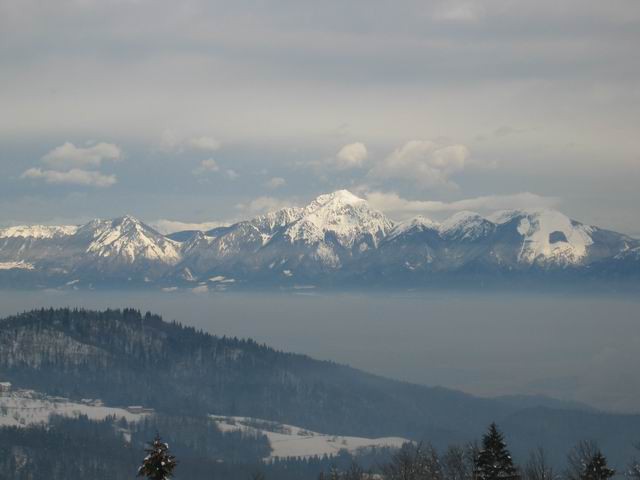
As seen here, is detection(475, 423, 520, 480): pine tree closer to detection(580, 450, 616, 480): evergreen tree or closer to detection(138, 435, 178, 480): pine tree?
detection(580, 450, 616, 480): evergreen tree

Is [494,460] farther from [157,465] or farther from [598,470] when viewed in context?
[157,465]

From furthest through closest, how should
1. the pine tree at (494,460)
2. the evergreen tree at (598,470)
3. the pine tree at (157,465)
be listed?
the evergreen tree at (598,470), the pine tree at (494,460), the pine tree at (157,465)

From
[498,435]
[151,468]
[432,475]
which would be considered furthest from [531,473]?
[151,468]

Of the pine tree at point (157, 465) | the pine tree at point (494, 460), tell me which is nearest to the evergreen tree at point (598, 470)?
the pine tree at point (494, 460)

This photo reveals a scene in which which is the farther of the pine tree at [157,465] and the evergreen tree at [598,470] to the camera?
the evergreen tree at [598,470]

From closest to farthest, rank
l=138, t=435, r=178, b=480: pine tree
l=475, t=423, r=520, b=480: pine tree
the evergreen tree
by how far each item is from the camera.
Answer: l=138, t=435, r=178, b=480: pine tree
l=475, t=423, r=520, b=480: pine tree
the evergreen tree

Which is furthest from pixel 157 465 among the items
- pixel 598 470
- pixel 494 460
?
pixel 598 470

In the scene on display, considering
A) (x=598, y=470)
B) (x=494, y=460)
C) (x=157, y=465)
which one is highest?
(x=494, y=460)

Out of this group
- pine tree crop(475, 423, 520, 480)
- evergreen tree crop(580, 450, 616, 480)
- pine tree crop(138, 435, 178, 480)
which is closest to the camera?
pine tree crop(138, 435, 178, 480)

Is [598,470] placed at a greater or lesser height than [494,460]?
lesser

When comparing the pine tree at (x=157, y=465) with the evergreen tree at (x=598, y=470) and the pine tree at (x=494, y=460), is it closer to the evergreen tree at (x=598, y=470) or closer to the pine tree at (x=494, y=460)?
the pine tree at (x=494, y=460)

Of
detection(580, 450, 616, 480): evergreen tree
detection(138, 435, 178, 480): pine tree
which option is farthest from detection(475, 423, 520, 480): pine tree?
detection(138, 435, 178, 480): pine tree

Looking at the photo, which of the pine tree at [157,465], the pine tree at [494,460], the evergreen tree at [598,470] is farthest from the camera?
the evergreen tree at [598,470]

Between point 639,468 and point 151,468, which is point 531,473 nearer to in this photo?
point 639,468
